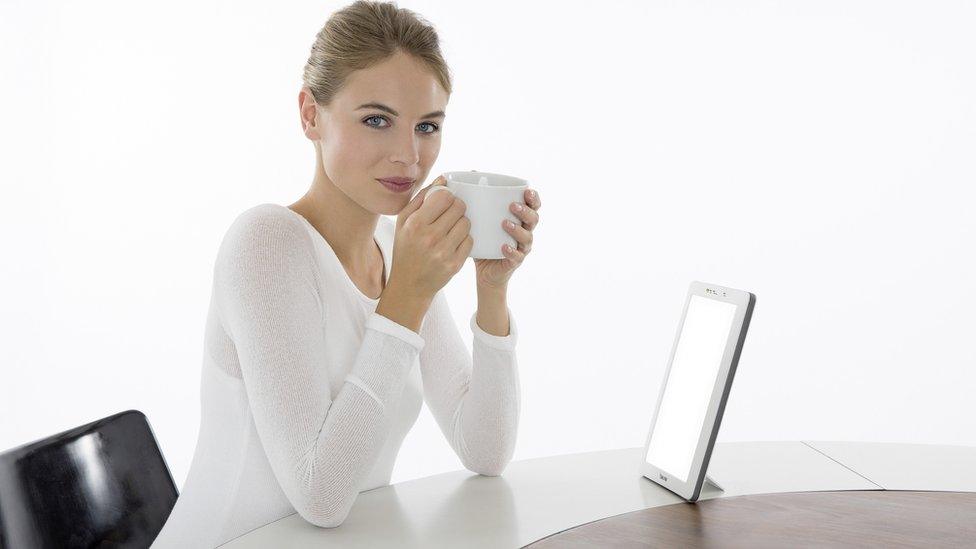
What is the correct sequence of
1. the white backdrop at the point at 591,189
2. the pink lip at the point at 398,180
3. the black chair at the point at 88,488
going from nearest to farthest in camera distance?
the black chair at the point at 88,488
the pink lip at the point at 398,180
the white backdrop at the point at 591,189

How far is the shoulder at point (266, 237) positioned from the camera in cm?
124

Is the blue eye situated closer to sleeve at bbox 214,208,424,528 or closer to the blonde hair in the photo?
the blonde hair

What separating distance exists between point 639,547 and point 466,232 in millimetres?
435

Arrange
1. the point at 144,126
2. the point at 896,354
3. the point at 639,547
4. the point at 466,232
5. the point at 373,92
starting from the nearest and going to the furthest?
the point at 639,547
the point at 466,232
the point at 373,92
the point at 144,126
the point at 896,354

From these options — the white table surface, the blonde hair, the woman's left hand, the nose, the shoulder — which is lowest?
the white table surface

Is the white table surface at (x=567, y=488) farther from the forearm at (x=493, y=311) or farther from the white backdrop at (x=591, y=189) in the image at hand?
the white backdrop at (x=591, y=189)

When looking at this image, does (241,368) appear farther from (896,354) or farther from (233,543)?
(896,354)

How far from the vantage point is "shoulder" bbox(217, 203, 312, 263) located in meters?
1.24

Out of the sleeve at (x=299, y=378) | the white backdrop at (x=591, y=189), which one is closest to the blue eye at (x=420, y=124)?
the sleeve at (x=299, y=378)

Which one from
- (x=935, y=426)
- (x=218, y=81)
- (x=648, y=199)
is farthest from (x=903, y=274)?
(x=218, y=81)

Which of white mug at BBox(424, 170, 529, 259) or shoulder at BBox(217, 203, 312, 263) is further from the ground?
white mug at BBox(424, 170, 529, 259)

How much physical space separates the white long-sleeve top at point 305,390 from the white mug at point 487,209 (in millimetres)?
152

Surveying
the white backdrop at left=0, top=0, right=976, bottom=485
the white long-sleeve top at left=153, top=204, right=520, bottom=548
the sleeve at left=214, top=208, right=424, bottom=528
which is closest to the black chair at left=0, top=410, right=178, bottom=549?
the white long-sleeve top at left=153, top=204, right=520, bottom=548

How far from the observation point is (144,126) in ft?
12.3
